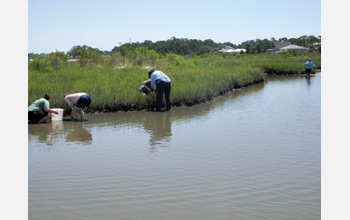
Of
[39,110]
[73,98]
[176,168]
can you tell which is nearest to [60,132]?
[39,110]

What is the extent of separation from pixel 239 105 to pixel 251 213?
35.9ft

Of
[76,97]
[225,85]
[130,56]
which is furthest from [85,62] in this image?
[76,97]

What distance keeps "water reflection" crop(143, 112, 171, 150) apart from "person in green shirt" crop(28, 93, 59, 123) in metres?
2.67

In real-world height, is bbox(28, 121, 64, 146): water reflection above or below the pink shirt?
below

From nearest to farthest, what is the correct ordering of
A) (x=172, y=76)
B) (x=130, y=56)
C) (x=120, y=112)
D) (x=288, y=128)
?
(x=288, y=128) < (x=120, y=112) < (x=172, y=76) < (x=130, y=56)

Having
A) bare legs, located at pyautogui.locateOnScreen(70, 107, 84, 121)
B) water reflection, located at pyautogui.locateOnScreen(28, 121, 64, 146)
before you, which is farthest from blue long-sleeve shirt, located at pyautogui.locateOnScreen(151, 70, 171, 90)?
water reflection, located at pyautogui.locateOnScreen(28, 121, 64, 146)

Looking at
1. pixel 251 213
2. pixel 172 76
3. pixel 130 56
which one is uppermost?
pixel 130 56

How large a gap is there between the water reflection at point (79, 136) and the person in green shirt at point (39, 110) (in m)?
0.94

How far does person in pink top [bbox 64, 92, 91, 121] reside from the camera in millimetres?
11719

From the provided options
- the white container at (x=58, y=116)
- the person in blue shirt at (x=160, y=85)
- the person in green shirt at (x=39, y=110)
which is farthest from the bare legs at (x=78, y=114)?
the person in blue shirt at (x=160, y=85)

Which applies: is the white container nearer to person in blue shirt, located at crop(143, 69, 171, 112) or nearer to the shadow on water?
the shadow on water

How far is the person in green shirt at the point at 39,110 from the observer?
1146 cm

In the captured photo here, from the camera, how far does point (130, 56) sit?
3300 centimetres

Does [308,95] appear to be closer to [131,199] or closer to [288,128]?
[288,128]
